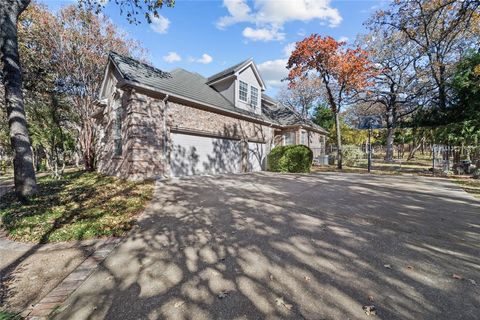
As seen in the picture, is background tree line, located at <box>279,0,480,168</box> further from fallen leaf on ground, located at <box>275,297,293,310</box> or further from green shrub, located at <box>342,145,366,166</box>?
fallen leaf on ground, located at <box>275,297,293,310</box>

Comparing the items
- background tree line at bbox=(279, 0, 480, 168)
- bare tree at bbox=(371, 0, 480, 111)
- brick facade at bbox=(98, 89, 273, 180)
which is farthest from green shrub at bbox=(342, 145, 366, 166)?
brick facade at bbox=(98, 89, 273, 180)

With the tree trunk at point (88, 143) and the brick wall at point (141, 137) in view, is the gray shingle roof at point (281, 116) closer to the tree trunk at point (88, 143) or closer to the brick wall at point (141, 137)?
the brick wall at point (141, 137)

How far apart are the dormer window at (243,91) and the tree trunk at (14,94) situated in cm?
1056

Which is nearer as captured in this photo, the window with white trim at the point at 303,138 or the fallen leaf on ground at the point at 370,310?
the fallen leaf on ground at the point at 370,310

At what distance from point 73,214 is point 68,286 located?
3123 mm

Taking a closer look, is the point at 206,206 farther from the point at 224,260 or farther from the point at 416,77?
the point at 416,77

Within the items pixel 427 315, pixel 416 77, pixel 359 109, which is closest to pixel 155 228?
pixel 427 315

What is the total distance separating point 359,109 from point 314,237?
3222 centimetres

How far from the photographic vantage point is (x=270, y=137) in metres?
16.4

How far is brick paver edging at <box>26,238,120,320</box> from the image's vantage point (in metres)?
2.17

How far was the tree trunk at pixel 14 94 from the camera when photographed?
5.72 metres

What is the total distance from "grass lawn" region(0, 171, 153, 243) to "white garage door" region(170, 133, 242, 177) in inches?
121

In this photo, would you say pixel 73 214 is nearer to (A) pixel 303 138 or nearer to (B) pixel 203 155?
(B) pixel 203 155

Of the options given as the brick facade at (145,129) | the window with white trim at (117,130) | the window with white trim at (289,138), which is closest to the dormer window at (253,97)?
the window with white trim at (289,138)
